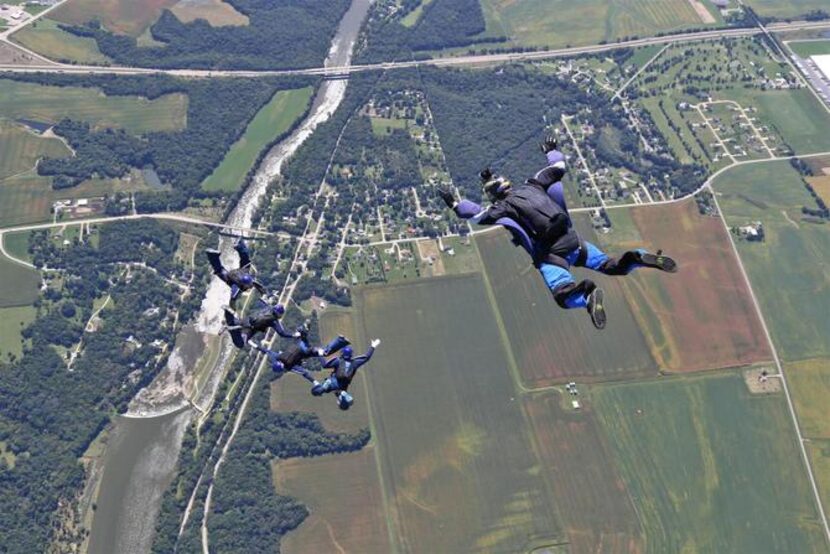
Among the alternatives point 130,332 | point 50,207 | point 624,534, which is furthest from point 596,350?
point 50,207

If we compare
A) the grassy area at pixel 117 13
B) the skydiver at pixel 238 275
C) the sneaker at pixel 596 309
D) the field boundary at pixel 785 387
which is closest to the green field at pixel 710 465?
the field boundary at pixel 785 387

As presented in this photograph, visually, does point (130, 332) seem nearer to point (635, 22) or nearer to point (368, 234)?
point (368, 234)

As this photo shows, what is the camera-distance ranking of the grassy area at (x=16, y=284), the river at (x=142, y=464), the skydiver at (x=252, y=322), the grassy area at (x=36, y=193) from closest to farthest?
the skydiver at (x=252, y=322), the river at (x=142, y=464), the grassy area at (x=16, y=284), the grassy area at (x=36, y=193)

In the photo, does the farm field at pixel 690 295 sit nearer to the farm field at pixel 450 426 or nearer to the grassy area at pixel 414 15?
the farm field at pixel 450 426

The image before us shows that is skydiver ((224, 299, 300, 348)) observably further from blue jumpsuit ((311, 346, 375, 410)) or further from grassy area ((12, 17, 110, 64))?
grassy area ((12, 17, 110, 64))

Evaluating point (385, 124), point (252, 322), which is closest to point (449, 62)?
point (385, 124)
